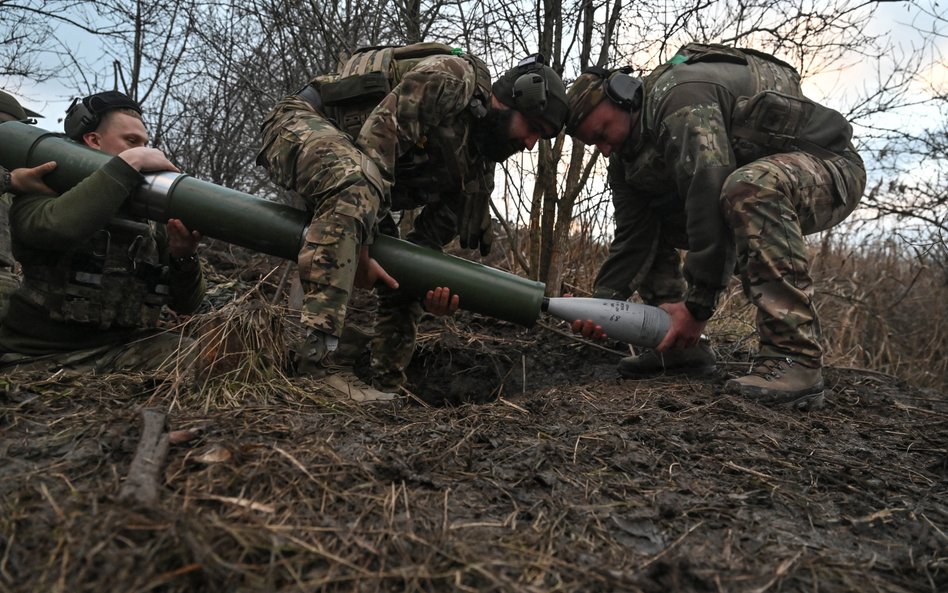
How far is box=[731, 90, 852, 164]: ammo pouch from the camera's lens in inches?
119

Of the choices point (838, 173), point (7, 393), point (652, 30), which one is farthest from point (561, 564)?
point (652, 30)

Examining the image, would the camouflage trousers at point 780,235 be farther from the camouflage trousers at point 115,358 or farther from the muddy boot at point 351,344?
the camouflage trousers at point 115,358

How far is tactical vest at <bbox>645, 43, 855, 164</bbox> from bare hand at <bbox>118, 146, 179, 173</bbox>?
234 centimetres

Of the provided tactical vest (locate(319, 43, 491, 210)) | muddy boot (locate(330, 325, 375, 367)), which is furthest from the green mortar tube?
muddy boot (locate(330, 325, 375, 367))

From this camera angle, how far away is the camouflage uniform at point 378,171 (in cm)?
259

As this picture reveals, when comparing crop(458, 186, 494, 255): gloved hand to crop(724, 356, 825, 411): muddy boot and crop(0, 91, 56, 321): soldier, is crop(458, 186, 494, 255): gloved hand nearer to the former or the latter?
crop(724, 356, 825, 411): muddy boot

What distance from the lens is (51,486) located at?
1550 millimetres

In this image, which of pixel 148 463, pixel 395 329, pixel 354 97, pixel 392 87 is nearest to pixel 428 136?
pixel 392 87

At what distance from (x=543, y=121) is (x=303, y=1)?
8.46 ft

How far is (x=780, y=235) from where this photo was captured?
285 centimetres

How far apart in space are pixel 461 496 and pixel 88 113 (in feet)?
8.71

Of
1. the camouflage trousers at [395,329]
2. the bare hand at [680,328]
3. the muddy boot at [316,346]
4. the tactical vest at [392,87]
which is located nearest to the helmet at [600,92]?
the tactical vest at [392,87]

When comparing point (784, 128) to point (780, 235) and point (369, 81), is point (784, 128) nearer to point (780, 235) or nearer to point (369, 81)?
point (780, 235)

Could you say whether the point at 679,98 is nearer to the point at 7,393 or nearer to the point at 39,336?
the point at 7,393
